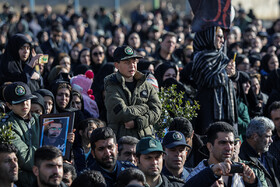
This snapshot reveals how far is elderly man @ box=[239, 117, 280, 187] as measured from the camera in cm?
916

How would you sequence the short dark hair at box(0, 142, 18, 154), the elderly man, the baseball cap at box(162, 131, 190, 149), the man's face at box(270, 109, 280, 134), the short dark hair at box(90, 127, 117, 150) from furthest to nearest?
the man's face at box(270, 109, 280, 134)
the elderly man
the baseball cap at box(162, 131, 190, 149)
the short dark hair at box(90, 127, 117, 150)
the short dark hair at box(0, 142, 18, 154)

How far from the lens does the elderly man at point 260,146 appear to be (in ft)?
30.1

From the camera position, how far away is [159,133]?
9.66 metres

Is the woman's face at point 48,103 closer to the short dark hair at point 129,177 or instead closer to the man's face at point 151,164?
the man's face at point 151,164

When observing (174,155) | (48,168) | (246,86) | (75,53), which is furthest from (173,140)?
(75,53)

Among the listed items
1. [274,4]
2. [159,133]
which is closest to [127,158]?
[159,133]

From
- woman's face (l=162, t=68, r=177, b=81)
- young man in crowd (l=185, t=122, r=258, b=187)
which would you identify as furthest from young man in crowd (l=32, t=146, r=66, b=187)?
woman's face (l=162, t=68, r=177, b=81)

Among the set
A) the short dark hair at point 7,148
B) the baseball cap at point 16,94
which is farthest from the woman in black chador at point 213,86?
the short dark hair at point 7,148

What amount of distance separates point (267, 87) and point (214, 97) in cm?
369

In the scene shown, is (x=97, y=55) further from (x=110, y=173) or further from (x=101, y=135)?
(x=110, y=173)

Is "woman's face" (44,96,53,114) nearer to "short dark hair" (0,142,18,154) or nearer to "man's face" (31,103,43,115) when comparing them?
"man's face" (31,103,43,115)

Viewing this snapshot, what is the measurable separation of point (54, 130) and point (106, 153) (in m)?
0.77

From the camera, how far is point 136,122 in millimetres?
8883

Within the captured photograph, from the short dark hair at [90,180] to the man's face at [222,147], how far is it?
1.72m
